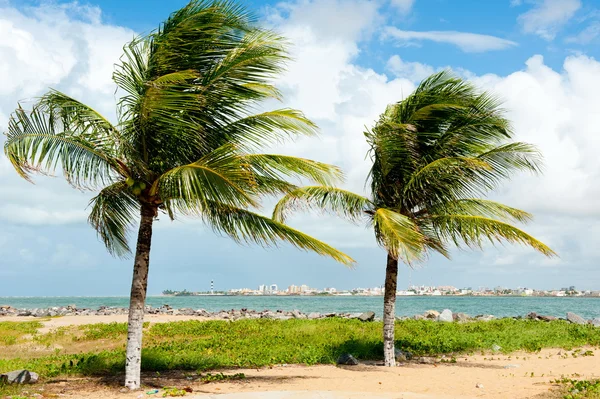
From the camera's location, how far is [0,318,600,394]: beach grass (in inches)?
573

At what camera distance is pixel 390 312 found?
15180 mm

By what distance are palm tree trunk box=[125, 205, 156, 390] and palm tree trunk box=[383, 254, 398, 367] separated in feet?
20.9

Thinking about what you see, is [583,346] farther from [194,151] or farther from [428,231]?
[194,151]

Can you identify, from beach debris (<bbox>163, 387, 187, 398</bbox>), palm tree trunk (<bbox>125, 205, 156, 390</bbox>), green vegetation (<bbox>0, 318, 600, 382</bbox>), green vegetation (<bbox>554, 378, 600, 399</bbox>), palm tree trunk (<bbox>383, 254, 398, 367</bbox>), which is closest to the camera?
green vegetation (<bbox>554, 378, 600, 399</bbox>)

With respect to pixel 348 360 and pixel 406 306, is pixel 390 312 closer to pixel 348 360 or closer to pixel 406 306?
pixel 348 360

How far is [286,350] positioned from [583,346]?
32.3 ft

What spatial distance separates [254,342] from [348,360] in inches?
138

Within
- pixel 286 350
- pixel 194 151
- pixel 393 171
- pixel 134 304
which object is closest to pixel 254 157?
pixel 194 151

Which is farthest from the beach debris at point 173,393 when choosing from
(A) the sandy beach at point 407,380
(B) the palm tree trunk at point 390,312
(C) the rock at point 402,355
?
(C) the rock at point 402,355

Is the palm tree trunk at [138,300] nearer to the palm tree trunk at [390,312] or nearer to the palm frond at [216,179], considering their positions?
the palm frond at [216,179]

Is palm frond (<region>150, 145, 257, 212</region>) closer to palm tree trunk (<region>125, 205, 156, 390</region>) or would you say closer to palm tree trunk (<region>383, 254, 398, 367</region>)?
palm tree trunk (<region>125, 205, 156, 390</region>)

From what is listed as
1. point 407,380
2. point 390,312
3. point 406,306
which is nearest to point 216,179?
point 407,380

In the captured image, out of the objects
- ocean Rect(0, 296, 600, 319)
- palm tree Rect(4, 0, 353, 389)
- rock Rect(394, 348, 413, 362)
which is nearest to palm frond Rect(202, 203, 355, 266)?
palm tree Rect(4, 0, 353, 389)

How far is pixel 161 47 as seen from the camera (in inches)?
440
